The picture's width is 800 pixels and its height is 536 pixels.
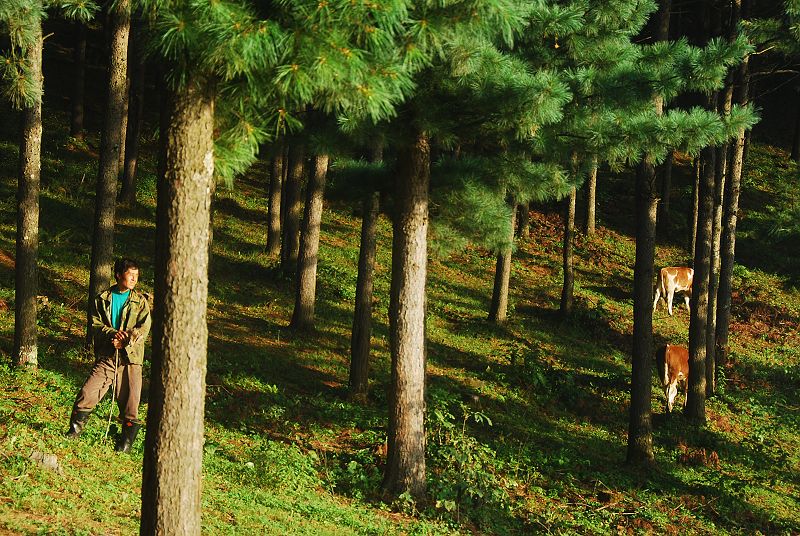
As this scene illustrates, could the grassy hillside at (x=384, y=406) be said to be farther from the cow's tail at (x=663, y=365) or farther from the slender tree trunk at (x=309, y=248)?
the cow's tail at (x=663, y=365)

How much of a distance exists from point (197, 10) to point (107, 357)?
504 cm

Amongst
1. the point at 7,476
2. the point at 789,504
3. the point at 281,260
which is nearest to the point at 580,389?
the point at 789,504

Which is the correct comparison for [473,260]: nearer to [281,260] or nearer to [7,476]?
[281,260]

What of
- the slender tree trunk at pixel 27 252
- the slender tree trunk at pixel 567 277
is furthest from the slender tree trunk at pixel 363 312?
the slender tree trunk at pixel 567 277

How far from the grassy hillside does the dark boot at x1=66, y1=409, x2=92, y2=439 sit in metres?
0.16

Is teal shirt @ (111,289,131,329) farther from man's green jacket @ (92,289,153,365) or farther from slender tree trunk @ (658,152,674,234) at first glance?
slender tree trunk @ (658,152,674,234)

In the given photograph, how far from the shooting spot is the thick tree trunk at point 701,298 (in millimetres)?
16922

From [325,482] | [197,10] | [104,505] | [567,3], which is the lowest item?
[325,482]

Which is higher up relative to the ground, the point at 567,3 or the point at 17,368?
the point at 567,3

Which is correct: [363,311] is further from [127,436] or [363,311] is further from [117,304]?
[117,304]

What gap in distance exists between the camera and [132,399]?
29.9ft

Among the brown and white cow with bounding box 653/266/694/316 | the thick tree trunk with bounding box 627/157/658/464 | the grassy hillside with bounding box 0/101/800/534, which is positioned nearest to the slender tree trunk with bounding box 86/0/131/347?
the grassy hillside with bounding box 0/101/800/534

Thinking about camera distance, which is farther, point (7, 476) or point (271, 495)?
point (271, 495)

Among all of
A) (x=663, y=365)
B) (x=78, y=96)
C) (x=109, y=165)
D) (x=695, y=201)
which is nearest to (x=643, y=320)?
(x=663, y=365)
